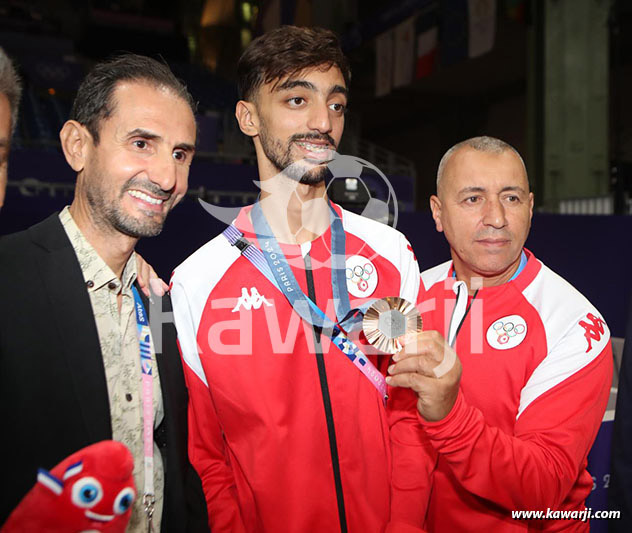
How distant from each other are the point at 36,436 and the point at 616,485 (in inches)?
61.3

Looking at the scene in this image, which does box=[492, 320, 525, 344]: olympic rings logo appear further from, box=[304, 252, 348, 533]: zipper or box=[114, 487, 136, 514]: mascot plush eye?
box=[114, 487, 136, 514]: mascot plush eye

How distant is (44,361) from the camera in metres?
1.26

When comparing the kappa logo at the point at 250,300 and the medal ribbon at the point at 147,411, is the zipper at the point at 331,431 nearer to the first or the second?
the kappa logo at the point at 250,300

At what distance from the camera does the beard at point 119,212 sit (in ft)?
4.92

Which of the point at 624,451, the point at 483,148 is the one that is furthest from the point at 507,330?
the point at 483,148

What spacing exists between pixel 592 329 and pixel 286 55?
134cm

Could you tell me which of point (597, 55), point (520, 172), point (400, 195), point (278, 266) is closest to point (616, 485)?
point (520, 172)

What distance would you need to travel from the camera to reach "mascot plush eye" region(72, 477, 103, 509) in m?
1.03

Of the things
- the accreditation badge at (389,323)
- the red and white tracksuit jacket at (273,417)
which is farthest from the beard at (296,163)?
the accreditation badge at (389,323)

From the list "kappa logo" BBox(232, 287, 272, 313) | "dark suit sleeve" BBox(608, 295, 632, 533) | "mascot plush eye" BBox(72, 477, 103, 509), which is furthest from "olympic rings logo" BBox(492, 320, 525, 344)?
"mascot plush eye" BBox(72, 477, 103, 509)

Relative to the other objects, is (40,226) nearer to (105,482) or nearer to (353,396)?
(105,482)

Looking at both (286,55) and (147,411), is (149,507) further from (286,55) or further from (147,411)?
(286,55)

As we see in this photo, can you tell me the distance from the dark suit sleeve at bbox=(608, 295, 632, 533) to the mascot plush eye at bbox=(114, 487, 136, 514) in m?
1.31

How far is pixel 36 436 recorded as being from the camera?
4.00 ft
